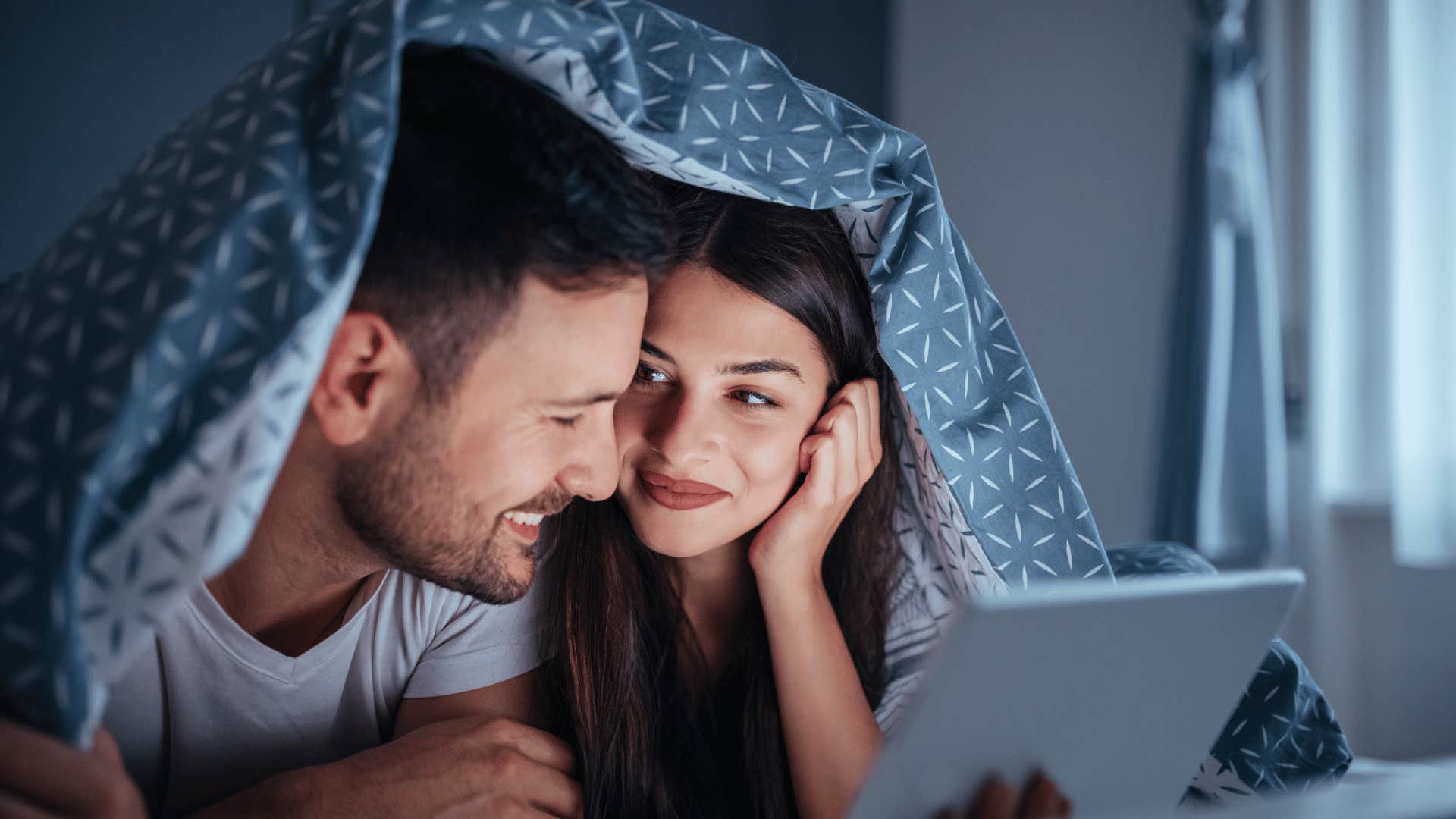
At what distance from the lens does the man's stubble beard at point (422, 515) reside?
0.90 m

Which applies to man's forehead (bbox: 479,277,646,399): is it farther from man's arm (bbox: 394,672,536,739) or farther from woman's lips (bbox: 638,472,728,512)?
man's arm (bbox: 394,672,536,739)

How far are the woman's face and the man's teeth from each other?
0.47ft

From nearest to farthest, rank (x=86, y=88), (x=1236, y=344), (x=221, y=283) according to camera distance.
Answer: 1. (x=221, y=283)
2. (x=86, y=88)
3. (x=1236, y=344)

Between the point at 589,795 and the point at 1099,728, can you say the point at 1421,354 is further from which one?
the point at 589,795

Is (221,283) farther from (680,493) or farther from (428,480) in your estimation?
(680,493)

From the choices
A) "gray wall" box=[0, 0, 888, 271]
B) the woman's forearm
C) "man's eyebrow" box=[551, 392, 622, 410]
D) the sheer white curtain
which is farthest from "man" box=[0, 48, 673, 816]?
the sheer white curtain

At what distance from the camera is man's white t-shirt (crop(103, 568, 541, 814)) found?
3.17 feet

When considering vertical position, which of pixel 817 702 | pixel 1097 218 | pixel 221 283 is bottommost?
pixel 817 702

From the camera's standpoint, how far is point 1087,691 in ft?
2.27

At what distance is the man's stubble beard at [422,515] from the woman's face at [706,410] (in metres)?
0.23

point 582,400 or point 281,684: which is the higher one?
point 582,400

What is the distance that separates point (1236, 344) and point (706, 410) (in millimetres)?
1648

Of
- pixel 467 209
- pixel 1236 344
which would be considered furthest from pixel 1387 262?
pixel 467 209

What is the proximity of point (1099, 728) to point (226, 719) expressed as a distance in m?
0.79
